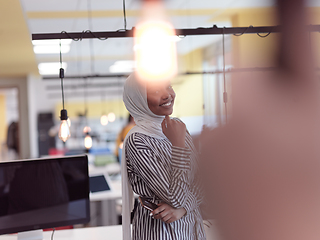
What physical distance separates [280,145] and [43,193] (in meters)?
1.75

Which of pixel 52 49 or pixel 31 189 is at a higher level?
pixel 52 49

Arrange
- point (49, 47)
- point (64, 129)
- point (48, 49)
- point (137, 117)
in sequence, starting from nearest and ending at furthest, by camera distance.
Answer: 1. point (137, 117)
2. point (64, 129)
3. point (49, 47)
4. point (48, 49)

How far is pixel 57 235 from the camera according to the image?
2.11 m

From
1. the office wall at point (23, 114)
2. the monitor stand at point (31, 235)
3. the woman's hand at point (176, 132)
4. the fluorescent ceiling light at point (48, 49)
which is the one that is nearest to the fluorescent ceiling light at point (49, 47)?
the fluorescent ceiling light at point (48, 49)

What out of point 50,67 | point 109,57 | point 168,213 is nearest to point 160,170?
point 168,213

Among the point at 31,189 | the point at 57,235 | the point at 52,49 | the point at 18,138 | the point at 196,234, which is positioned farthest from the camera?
the point at 18,138

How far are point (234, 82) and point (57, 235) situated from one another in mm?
2145

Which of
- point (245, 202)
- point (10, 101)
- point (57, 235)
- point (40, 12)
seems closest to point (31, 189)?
point (57, 235)

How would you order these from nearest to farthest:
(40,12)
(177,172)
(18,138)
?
(177,172), (40,12), (18,138)

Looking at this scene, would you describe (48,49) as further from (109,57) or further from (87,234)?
(87,234)

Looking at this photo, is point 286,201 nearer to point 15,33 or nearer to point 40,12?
point 40,12

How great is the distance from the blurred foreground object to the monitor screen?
1.71m

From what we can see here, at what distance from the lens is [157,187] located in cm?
104

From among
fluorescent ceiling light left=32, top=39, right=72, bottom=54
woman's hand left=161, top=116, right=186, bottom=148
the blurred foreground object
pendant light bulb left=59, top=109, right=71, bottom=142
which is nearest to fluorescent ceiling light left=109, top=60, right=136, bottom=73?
fluorescent ceiling light left=32, top=39, right=72, bottom=54
